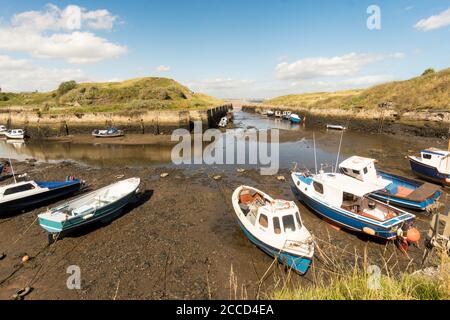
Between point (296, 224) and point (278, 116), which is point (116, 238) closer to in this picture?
point (296, 224)

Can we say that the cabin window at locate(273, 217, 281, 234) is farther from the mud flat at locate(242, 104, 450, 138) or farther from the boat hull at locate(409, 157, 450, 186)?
the mud flat at locate(242, 104, 450, 138)

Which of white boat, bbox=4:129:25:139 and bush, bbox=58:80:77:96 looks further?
bush, bbox=58:80:77:96

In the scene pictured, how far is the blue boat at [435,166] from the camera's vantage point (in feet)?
61.1

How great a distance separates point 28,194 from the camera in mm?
16047

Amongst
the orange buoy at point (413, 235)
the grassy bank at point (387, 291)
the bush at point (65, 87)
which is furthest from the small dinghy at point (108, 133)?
the bush at point (65, 87)

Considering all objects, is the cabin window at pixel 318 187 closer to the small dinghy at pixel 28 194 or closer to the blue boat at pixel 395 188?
the blue boat at pixel 395 188

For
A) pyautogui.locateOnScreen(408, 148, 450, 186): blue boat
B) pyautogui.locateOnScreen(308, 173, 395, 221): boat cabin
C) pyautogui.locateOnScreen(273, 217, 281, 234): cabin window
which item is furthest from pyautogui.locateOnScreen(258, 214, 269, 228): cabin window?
pyautogui.locateOnScreen(408, 148, 450, 186): blue boat

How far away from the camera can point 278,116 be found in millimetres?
76938

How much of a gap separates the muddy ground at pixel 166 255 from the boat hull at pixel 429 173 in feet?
22.3

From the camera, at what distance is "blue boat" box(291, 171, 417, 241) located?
1162 cm

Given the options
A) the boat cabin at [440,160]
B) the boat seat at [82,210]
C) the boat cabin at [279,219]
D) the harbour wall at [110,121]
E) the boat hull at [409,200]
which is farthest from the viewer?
the harbour wall at [110,121]

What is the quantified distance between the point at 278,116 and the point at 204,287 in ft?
236

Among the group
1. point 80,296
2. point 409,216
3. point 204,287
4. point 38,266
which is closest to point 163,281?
point 204,287

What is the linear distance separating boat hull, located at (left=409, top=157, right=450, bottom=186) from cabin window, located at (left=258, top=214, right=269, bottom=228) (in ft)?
54.7
